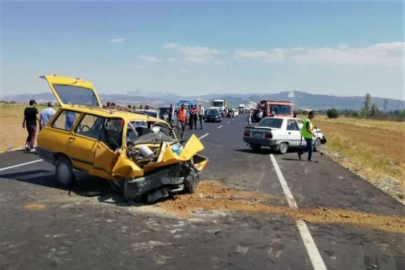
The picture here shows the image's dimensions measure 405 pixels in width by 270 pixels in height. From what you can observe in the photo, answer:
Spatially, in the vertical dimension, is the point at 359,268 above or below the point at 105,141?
below

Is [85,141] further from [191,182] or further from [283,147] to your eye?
[283,147]

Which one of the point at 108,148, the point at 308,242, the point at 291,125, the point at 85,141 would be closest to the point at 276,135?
the point at 291,125

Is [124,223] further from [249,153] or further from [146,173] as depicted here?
[249,153]

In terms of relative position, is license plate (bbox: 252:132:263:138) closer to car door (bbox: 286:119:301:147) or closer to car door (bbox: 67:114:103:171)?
car door (bbox: 286:119:301:147)

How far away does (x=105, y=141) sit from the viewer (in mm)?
8891

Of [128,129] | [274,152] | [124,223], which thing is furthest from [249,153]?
[124,223]

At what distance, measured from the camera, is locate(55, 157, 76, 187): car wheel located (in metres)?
9.30

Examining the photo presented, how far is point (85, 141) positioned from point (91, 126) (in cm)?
42

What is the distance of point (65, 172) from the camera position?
9.41 metres

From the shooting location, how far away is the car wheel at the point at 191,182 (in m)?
8.72

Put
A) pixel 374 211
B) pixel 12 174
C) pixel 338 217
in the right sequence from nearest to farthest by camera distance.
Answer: pixel 338 217 < pixel 374 211 < pixel 12 174

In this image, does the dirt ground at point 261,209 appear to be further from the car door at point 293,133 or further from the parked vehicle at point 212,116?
the parked vehicle at point 212,116

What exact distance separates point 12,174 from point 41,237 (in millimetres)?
5332

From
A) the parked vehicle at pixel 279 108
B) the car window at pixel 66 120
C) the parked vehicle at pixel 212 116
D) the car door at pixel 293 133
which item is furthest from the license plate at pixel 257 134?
the parked vehicle at pixel 212 116
